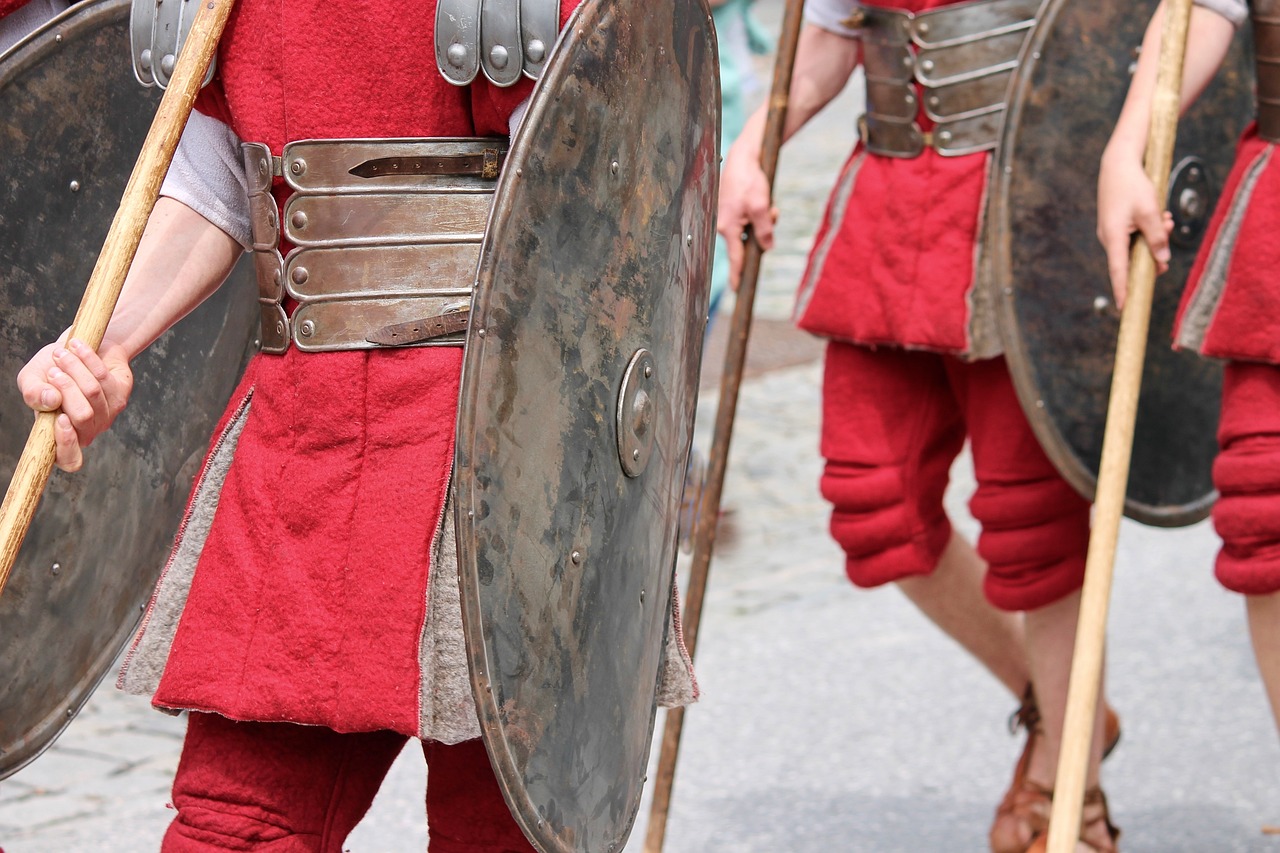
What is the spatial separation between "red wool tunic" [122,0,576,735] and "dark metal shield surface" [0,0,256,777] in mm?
520

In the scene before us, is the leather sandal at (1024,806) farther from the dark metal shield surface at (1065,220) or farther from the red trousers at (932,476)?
the dark metal shield surface at (1065,220)

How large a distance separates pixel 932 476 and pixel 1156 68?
0.90m

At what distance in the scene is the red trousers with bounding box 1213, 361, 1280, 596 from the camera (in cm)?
273

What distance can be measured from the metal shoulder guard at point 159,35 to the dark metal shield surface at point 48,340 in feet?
1.07

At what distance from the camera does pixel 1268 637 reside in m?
2.81

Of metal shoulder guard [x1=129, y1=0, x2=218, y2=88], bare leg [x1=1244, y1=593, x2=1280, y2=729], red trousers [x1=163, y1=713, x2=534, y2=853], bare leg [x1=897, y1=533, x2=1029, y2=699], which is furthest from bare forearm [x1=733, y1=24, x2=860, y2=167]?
red trousers [x1=163, y1=713, x2=534, y2=853]

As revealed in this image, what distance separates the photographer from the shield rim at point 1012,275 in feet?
9.95

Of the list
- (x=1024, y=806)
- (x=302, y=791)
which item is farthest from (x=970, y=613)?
(x=302, y=791)

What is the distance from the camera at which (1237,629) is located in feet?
15.7

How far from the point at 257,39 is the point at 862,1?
1.44 m

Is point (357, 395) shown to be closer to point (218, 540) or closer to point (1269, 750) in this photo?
point (218, 540)

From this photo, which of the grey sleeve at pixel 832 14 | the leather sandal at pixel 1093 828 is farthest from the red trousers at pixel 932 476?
the grey sleeve at pixel 832 14

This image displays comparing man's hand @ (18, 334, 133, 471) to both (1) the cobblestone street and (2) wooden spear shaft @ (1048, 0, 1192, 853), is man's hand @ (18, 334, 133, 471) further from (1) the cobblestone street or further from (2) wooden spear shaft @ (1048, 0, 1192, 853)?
(1) the cobblestone street

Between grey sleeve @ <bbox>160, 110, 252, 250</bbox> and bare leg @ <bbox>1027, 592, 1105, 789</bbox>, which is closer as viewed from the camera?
grey sleeve @ <bbox>160, 110, 252, 250</bbox>
